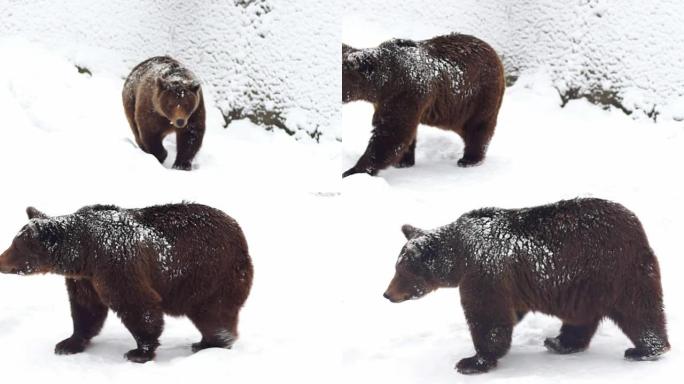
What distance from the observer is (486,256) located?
564 centimetres

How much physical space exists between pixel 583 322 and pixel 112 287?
2.98 meters

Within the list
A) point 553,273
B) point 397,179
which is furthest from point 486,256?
point 397,179

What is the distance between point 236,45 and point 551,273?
6755 millimetres

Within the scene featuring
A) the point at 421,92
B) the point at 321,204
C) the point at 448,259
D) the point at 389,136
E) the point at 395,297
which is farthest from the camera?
the point at 321,204

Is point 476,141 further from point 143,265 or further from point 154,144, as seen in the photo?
point 143,265

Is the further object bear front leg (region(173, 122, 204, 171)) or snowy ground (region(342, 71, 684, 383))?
bear front leg (region(173, 122, 204, 171))

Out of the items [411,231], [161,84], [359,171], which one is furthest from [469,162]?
[161,84]

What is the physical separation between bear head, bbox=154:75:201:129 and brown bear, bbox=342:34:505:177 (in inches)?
64.3

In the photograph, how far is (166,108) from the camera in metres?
8.87

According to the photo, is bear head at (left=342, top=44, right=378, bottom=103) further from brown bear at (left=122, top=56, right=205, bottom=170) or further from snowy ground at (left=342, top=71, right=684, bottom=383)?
brown bear at (left=122, top=56, right=205, bottom=170)

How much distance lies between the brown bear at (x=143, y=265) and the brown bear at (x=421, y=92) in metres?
2.18

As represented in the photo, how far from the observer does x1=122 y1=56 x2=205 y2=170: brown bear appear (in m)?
8.84

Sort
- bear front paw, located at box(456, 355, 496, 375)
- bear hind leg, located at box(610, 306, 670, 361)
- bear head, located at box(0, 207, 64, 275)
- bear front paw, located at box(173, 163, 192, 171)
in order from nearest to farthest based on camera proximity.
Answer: bear hind leg, located at box(610, 306, 670, 361) → bear front paw, located at box(456, 355, 496, 375) → bear head, located at box(0, 207, 64, 275) → bear front paw, located at box(173, 163, 192, 171)

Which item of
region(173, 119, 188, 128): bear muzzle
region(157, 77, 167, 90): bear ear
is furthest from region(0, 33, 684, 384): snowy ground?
region(157, 77, 167, 90): bear ear
